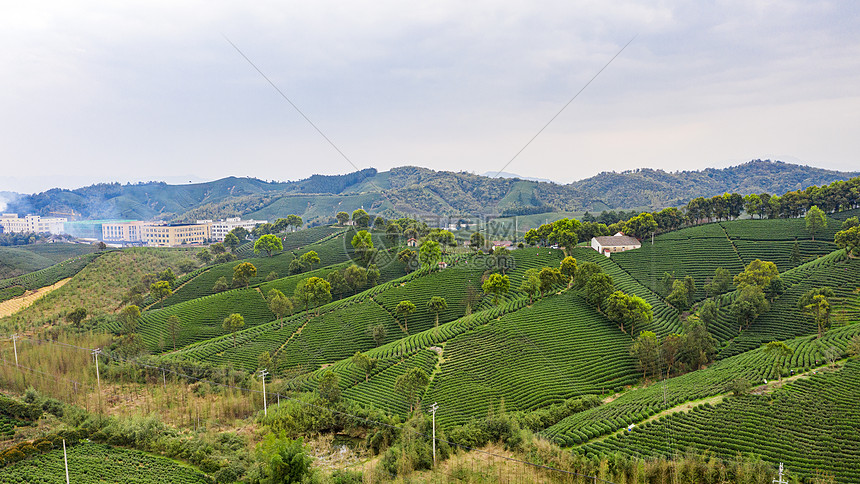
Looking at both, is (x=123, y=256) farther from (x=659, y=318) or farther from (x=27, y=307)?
(x=659, y=318)

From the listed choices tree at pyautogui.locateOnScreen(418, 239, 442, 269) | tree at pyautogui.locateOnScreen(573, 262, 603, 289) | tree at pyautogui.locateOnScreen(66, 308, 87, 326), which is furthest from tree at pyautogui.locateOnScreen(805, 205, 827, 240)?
tree at pyautogui.locateOnScreen(66, 308, 87, 326)

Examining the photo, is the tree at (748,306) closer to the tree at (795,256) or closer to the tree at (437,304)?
the tree at (795,256)

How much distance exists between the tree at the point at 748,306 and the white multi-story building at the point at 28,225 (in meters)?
160

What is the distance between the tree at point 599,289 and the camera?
40.3m

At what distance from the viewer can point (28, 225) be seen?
432ft

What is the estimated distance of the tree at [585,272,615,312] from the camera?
40344 mm

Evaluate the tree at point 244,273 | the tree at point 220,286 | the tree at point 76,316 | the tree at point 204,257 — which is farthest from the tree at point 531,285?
the tree at point 204,257

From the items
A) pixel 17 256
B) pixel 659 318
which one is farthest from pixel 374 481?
pixel 17 256

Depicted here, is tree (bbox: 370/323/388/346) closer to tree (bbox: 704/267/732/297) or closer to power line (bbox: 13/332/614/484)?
power line (bbox: 13/332/614/484)

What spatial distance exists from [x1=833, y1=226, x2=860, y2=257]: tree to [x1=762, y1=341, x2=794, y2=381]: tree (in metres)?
19.5

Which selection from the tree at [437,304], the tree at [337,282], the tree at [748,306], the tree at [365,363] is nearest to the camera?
the tree at [365,363]

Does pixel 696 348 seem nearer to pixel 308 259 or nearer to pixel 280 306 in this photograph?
pixel 280 306

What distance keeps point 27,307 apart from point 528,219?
109m

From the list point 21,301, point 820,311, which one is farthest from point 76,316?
point 820,311
